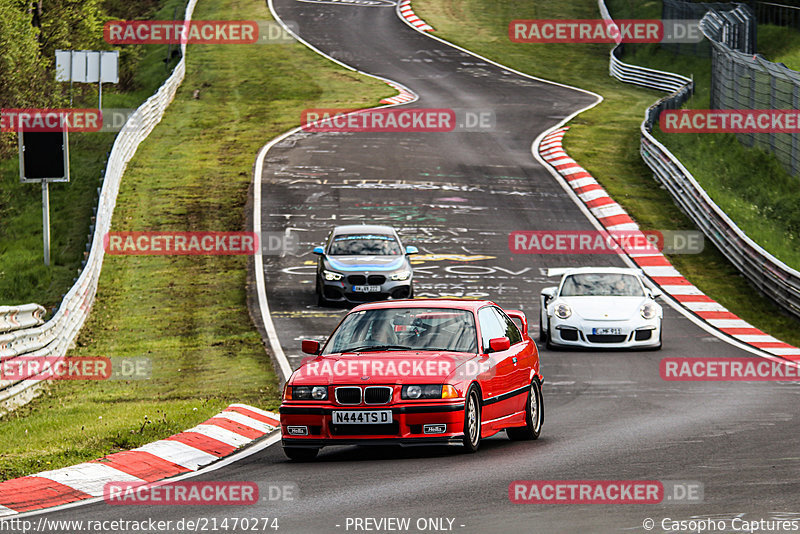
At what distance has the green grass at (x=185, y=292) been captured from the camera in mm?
13523

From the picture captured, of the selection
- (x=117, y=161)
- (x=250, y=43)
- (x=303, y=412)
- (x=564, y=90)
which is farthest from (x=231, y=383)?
(x=250, y=43)

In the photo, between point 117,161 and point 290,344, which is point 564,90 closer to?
point 117,161

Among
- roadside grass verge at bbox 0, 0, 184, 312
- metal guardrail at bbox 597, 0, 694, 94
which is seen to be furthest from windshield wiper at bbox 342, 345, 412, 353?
metal guardrail at bbox 597, 0, 694, 94

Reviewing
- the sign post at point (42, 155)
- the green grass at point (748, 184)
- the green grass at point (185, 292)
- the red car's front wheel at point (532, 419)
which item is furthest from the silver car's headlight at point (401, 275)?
the red car's front wheel at point (532, 419)

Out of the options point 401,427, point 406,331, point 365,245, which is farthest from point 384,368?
point 365,245

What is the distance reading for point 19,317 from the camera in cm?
1622

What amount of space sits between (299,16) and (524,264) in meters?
44.9

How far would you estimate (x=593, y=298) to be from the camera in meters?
20.8

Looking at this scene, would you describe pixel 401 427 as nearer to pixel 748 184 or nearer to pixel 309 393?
pixel 309 393

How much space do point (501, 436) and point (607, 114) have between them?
119 feet

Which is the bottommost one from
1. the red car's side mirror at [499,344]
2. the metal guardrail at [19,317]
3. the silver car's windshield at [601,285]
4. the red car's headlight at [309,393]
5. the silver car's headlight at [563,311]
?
the silver car's headlight at [563,311]

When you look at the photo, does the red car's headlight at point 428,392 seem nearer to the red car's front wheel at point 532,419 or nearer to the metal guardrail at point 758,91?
the red car's front wheel at point 532,419

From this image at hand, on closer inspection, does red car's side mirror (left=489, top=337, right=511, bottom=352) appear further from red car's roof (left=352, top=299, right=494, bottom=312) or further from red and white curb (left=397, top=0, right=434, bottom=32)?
red and white curb (left=397, top=0, right=434, bottom=32)

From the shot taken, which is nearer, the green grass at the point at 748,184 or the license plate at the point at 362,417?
the license plate at the point at 362,417
